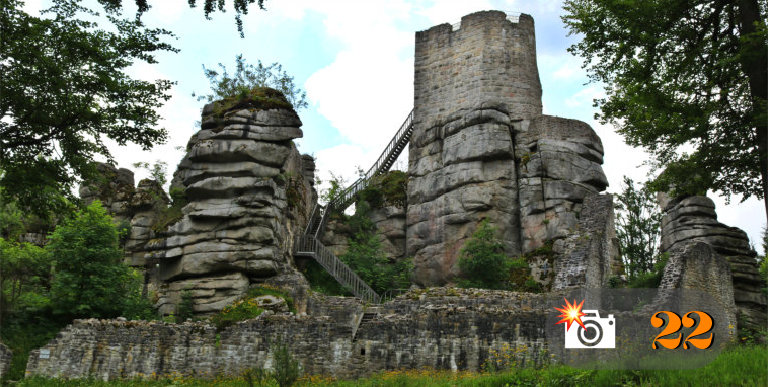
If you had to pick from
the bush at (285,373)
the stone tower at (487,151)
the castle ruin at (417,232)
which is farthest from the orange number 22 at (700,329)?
the stone tower at (487,151)

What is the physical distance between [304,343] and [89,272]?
27.6 feet

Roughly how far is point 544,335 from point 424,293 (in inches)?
190

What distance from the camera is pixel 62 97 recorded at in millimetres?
13961

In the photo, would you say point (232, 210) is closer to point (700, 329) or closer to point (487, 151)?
point (487, 151)

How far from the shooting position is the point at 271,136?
84.2 ft

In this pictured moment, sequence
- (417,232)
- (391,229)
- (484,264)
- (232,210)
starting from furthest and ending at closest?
(391,229)
(417,232)
(484,264)
(232,210)

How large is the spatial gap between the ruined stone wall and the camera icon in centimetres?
83

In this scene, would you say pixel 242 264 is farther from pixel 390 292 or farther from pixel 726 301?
pixel 726 301

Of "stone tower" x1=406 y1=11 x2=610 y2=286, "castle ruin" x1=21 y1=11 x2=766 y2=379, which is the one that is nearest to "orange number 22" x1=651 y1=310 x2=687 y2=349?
"castle ruin" x1=21 y1=11 x2=766 y2=379

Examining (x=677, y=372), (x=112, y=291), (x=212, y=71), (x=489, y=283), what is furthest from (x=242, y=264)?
(x=677, y=372)

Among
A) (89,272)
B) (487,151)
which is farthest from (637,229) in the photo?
(89,272)

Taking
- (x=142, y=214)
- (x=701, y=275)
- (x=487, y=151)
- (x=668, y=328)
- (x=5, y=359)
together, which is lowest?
(x=5, y=359)

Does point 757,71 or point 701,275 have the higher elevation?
point 757,71

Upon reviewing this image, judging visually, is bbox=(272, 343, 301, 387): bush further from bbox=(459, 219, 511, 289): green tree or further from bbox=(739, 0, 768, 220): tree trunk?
bbox=(459, 219, 511, 289): green tree
